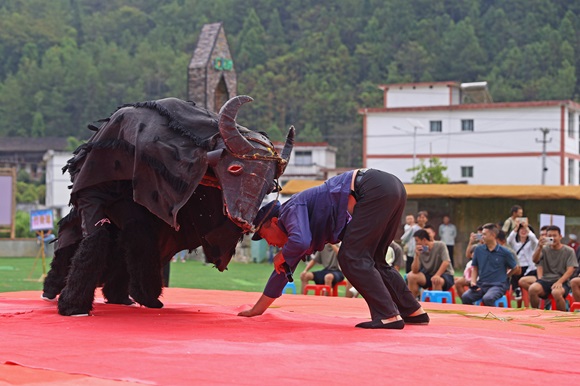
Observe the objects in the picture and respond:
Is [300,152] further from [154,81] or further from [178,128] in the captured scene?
[178,128]

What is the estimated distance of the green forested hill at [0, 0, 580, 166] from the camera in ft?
291

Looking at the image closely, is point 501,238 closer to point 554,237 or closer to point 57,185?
point 554,237

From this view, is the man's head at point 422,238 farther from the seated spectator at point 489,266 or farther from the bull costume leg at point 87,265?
the bull costume leg at point 87,265

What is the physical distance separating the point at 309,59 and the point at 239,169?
88.9 meters

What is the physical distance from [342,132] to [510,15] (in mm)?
23328

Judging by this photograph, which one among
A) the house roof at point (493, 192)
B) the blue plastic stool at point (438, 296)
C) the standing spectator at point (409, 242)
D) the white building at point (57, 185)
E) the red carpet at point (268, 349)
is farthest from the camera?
the white building at point (57, 185)

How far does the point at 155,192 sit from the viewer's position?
7.70m

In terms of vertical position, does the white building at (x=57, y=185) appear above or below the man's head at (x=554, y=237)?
above

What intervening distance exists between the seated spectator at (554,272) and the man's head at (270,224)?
5894mm

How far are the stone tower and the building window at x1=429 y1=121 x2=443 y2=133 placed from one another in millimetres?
29142

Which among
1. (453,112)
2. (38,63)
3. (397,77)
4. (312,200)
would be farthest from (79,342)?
(38,63)

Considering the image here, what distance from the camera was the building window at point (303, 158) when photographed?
70375 millimetres

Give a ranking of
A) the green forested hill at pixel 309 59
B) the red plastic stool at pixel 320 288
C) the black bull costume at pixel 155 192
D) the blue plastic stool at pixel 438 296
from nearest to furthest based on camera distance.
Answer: the black bull costume at pixel 155 192 < the blue plastic stool at pixel 438 296 < the red plastic stool at pixel 320 288 < the green forested hill at pixel 309 59

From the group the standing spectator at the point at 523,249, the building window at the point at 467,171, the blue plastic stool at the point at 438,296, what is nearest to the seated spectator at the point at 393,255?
the blue plastic stool at the point at 438,296
